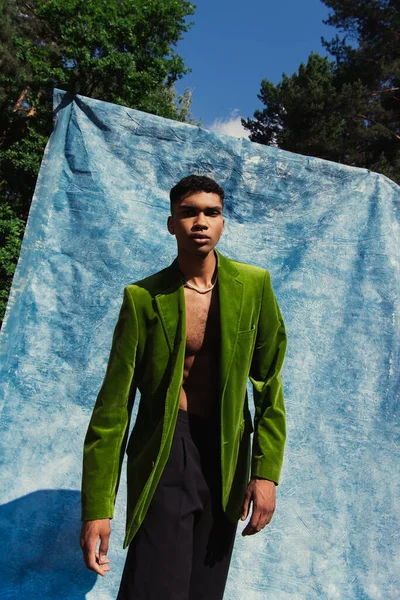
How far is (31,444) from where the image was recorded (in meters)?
2.37

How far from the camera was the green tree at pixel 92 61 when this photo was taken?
859cm

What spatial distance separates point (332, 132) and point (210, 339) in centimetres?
1127

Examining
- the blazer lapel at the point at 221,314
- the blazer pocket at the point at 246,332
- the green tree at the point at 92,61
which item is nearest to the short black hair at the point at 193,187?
the blazer lapel at the point at 221,314

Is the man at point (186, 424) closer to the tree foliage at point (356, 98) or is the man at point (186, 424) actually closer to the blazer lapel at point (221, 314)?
the blazer lapel at point (221, 314)

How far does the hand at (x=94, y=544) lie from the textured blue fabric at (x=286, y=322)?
1.27m

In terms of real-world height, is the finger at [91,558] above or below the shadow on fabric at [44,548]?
above

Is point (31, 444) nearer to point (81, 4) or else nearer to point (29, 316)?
point (29, 316)

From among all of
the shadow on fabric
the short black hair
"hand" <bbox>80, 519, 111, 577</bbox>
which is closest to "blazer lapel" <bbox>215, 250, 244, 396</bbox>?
the short black hair

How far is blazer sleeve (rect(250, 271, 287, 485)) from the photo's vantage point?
50.6 inches

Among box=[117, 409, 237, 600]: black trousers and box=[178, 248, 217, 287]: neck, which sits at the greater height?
box=[178, 248, 217, 287]: neck

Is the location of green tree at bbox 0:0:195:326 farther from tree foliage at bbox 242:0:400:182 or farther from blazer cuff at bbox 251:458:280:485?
blazer cuff at bbox 251:458:280:485

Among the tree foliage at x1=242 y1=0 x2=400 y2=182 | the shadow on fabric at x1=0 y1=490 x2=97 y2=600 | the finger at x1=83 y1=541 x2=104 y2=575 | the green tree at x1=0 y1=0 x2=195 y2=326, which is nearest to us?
the finger at x1=83 y1=541 x2=104 y2=575

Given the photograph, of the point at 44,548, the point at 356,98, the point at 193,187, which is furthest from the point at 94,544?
the point at 356,98

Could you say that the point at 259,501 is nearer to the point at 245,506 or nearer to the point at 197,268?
the point at 245,506
